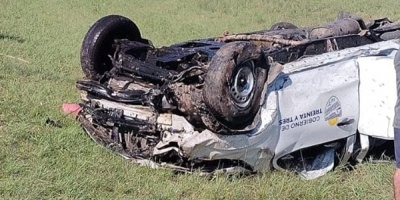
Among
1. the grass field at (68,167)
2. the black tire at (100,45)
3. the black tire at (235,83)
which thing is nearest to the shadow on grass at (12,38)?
the grass field at (68,167)

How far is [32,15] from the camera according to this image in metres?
13.9

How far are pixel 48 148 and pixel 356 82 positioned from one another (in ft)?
7.58

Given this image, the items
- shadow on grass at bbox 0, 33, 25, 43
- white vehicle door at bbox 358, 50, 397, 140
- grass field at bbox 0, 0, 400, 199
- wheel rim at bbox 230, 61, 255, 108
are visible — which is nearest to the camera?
grass field at bbox 0, 0, 400, 199

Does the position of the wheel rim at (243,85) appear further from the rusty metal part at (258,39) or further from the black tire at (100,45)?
the black tire at (100,45)

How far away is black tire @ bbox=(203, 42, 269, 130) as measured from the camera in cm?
443

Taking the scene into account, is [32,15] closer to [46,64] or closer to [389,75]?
[46,64]

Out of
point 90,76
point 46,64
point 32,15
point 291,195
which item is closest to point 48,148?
point 90,76

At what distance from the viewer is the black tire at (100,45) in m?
5.61

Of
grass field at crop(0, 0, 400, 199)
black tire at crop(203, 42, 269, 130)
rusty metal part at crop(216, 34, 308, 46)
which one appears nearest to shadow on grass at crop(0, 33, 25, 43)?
grass field at crop(0, 0, 400, 199)

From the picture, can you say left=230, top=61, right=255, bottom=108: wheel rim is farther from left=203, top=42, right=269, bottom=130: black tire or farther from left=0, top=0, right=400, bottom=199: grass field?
left=0, top=0, right=400, bottom=199: grass field

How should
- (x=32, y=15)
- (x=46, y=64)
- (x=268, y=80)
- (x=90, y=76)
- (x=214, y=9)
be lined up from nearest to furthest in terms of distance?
(x=268, y=80) → (x=90, y=76) → (x=46, y=64) → (x=32, y=15) → (x=214, y=9)

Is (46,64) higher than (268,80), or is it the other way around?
(268,80)

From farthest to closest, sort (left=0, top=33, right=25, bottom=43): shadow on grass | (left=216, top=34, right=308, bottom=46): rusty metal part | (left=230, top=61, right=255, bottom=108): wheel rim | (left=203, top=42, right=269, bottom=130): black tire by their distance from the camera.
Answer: (left=0, top=33, right=25, bottom=43): shadow on grass, (left=216, top=34, right=308, bottom=46): rusty metal part, (left=230, top=61, right=255, bottom=108): wheel rim, (left=203, top=42, right=269, bottom=130): black tire

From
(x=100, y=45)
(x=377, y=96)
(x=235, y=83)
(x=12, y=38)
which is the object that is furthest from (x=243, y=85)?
(x=12, y=38)
